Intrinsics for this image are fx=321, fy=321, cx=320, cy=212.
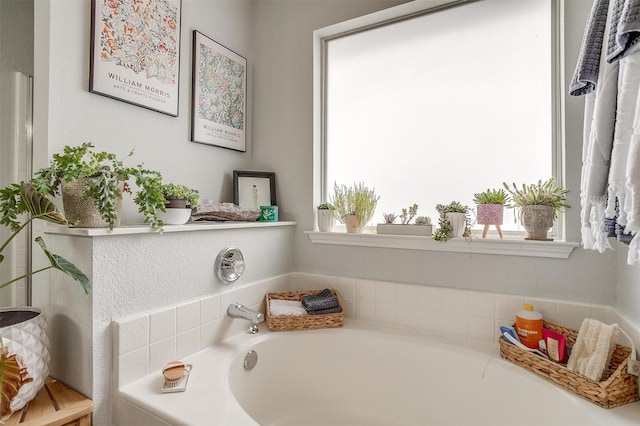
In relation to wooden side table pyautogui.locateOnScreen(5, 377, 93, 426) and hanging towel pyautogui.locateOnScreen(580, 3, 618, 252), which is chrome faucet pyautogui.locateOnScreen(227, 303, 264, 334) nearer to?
wooden side table pyautogui.locateOnScreen(5, 377, 93, 426)

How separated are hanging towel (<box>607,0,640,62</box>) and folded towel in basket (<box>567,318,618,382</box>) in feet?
2.97

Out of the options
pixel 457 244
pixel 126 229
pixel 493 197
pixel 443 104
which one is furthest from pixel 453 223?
pixel 126 229

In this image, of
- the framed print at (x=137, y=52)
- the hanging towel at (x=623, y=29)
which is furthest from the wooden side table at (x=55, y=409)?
the hanging towel at (x=623, y=29)

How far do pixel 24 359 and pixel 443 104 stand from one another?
198 cm

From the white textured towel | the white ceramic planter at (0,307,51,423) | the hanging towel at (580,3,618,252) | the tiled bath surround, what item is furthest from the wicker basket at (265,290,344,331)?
the hanging towel at (580,3,618,252)

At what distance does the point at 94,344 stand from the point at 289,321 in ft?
2.75

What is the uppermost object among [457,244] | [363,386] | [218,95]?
[218,95]

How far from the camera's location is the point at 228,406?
1.00 meters

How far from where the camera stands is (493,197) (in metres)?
1.48

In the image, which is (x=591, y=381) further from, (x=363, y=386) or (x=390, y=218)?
(x=390, y=218)

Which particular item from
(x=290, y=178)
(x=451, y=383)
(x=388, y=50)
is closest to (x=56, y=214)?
(x=290, y=178)

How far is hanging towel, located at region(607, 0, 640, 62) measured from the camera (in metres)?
0.66

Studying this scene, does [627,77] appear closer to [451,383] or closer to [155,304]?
[451,383]

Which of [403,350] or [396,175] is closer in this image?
[403,350]
